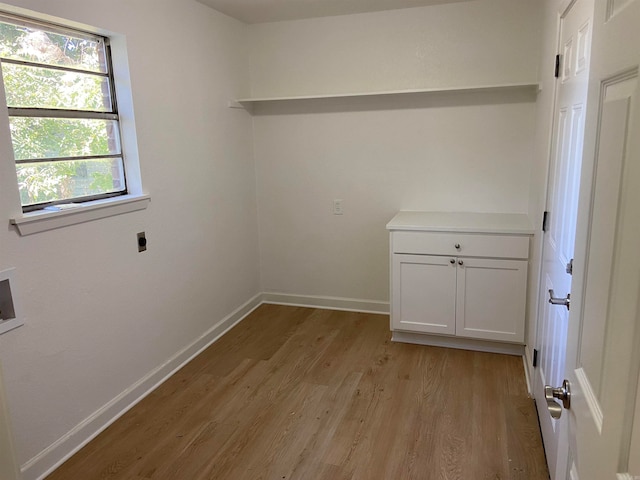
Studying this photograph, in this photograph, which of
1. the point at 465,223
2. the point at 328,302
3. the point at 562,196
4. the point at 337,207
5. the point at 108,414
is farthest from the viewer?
the point at 328,302

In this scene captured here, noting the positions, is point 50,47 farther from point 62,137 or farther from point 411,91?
point 411,91

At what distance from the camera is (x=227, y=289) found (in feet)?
12.3

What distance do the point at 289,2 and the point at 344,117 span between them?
940mm

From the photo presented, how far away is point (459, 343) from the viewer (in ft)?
10.9

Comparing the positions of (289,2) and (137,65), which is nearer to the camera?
(137,65)

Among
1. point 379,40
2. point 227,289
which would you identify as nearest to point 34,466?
point 227,289

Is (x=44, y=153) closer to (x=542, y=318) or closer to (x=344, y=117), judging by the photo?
(x=344, y=117)

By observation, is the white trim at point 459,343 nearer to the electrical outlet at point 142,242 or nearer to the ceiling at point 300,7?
the electrical outlet at point 142,242

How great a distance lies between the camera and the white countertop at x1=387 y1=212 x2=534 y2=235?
9.96 feet

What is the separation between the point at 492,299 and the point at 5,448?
276 cm

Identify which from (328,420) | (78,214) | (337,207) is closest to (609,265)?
(328,420)

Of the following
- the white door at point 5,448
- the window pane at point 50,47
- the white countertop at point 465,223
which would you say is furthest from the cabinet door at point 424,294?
the white door at point 5,448

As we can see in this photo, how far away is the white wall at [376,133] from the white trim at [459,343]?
0.61 metres

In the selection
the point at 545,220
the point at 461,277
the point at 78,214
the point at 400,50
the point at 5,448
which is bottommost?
the point at 461,277
